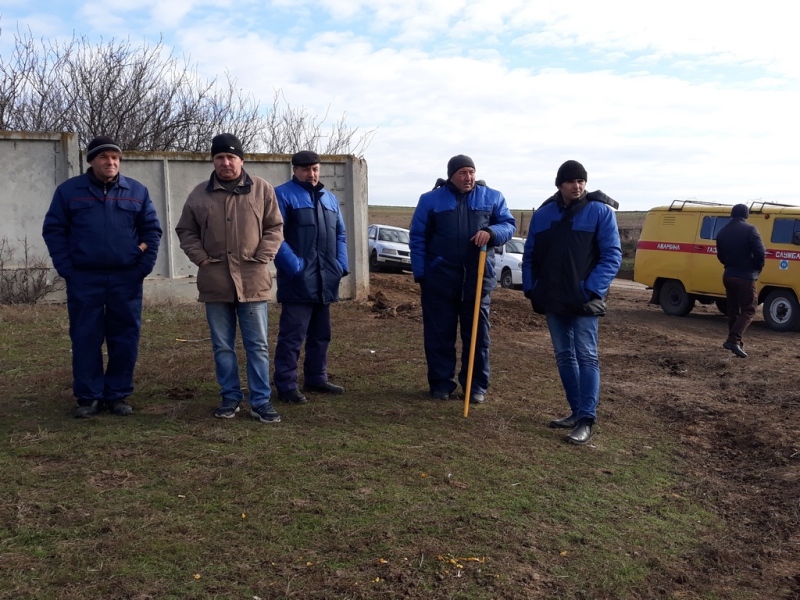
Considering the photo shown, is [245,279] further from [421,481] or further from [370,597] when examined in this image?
[370,597]

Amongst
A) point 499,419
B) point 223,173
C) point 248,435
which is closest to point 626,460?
point 499,419

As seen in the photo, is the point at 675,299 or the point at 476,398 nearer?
the point at 476,398

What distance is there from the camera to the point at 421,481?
4.68m

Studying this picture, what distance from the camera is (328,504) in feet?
14.0

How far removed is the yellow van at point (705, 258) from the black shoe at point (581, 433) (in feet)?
31.8

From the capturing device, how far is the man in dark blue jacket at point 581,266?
580cm

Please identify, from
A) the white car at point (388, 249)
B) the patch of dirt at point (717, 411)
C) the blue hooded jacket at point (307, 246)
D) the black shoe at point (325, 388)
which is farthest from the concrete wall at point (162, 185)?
the white car at point (388, 249)

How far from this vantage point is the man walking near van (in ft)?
35.0

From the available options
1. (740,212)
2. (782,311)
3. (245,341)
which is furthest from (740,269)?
(245,341)

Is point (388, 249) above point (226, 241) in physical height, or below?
below

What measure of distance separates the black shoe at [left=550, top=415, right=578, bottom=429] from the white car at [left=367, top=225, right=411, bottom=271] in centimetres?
1737

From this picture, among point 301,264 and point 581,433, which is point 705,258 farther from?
point 301,264

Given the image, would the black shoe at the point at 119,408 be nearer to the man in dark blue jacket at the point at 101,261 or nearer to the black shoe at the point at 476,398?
the man in dark blue jacket at the point at 101,261

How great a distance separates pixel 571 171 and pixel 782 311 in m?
10.00
